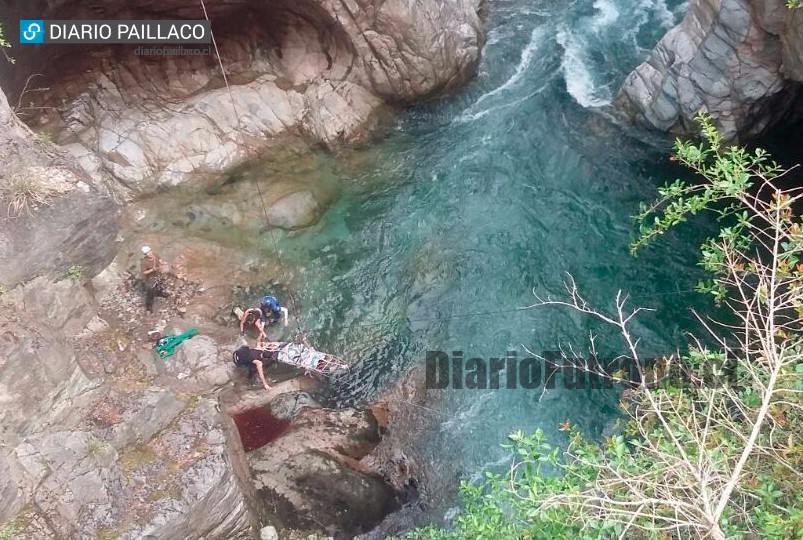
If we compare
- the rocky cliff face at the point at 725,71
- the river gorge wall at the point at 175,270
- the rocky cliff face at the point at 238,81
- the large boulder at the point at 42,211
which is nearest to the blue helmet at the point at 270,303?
the river gorge wall at the point at 175,270

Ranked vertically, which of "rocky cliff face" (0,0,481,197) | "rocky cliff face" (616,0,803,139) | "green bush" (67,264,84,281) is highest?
"rocky cliff face" (0,0,481,197)

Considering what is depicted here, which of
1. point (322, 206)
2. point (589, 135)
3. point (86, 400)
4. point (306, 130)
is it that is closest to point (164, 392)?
point (86, 400)

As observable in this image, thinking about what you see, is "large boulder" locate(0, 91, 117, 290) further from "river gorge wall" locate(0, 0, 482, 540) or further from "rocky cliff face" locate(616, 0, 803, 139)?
"rocky cliff face" locate(616, 0, 803, 139)

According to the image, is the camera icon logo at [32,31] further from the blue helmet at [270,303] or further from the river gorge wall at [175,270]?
the blue helmet at [270,303]

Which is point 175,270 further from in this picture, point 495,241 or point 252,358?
point 495,241

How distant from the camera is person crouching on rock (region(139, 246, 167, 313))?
988 centimetres

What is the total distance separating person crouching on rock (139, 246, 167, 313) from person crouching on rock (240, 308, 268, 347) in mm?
1476

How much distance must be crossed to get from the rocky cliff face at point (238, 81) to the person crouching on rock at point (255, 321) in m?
3.20

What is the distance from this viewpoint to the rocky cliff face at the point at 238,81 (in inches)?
404

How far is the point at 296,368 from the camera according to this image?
958 centimetres

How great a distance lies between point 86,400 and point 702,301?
9613mm

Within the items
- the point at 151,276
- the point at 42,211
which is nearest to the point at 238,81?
the point at 151,276

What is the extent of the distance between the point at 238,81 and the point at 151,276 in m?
4.46

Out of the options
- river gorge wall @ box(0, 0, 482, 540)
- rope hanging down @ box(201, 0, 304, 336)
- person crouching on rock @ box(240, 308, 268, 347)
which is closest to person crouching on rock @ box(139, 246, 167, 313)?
river gorge wall @ box(0, 0, 482, 540)
